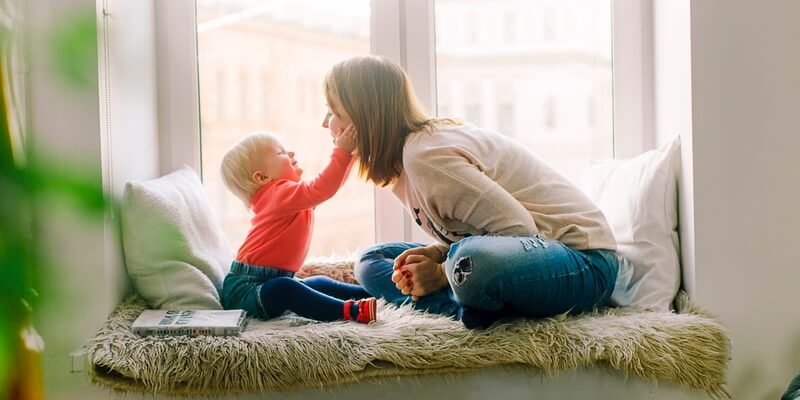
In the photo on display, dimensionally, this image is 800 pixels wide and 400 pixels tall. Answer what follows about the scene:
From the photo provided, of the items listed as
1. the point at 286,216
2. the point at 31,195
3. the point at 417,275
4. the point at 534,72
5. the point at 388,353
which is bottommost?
the point at 388,353

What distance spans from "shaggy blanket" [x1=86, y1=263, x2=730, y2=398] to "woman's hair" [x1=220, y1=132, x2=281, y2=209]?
1.46 ft

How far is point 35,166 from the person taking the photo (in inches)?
15.6

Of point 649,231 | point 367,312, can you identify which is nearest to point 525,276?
point 367,312

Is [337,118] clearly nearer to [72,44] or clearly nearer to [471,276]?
[471,276]

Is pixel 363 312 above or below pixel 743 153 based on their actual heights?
below

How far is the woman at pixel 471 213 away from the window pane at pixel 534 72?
16.9 inches

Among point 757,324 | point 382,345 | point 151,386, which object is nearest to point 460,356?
point 382,345

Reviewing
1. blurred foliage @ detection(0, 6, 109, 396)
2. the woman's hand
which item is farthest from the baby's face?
blurred foliage @ detection(0, 6, 109, 396)

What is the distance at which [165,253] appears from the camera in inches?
66.2

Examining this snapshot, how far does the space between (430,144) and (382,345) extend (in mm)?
433

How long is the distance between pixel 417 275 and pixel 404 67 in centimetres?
69

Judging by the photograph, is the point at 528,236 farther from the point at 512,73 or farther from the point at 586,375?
the point at 512,73

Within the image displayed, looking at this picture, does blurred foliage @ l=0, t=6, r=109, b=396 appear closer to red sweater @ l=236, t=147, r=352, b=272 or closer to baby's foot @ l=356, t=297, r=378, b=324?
baby's foot @ l=356, t=297, r=378, b=324

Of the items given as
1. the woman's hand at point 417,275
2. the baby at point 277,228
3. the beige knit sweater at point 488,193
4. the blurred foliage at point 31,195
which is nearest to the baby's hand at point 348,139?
the baby at point 277,228
